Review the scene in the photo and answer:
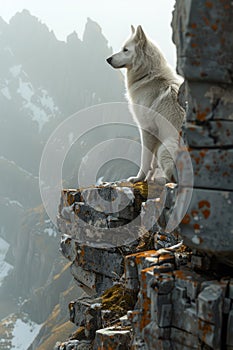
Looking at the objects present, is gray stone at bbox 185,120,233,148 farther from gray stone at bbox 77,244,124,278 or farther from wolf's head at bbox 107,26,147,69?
gray stone at bbox 77,244,124,278

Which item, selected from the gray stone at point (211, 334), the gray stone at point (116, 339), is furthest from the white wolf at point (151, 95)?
the gray stone at point (211, 334)

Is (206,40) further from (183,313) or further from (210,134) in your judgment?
(183,313)

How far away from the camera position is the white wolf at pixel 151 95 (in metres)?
13.0

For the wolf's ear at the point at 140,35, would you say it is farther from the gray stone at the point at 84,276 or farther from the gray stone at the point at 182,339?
the gray stone at the point at 182,339

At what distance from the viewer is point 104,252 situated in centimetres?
1570

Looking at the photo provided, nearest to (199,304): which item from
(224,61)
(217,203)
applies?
(217,203)

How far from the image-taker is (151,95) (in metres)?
13.6

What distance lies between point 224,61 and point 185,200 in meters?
2.29

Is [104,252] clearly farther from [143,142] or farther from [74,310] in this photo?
[143,142]

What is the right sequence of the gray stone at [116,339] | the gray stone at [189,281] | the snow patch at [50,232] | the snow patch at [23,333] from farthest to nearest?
the snow patch at [50,232] → the snow patch at [23,333] → the gray stone at [116,339] → the gray stone at [189,281]

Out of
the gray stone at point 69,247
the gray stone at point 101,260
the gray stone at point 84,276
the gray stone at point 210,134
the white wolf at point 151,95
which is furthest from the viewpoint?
the gray stone at point 69,247

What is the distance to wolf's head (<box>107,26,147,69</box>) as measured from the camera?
44.6 feet

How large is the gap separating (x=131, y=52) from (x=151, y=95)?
5.10ft

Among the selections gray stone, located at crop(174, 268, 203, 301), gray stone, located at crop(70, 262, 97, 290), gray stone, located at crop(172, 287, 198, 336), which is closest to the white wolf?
gray stone, located at crop(70, 262, 97, 290)
